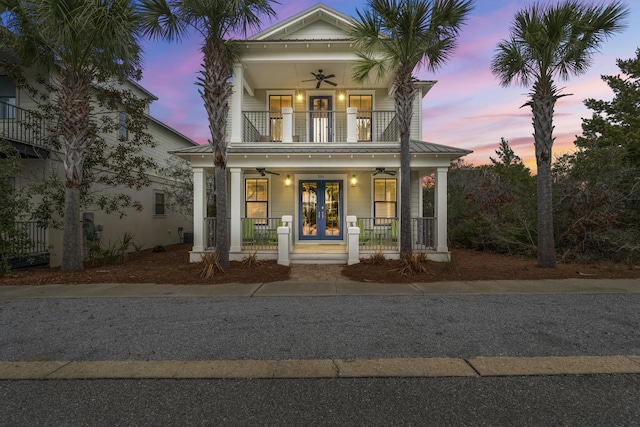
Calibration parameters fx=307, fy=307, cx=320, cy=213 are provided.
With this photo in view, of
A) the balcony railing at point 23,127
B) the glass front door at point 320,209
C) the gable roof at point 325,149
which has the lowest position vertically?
the glass front door at point 320,209

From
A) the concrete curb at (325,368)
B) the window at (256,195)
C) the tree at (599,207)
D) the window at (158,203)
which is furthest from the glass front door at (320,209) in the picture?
the concrete curb at (325,368)

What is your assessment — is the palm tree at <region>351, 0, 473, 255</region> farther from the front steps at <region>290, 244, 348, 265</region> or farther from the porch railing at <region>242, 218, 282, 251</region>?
the porch railing at <region>242, 218, 282, 251</region>

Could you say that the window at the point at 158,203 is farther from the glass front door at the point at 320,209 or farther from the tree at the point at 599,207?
the tree at the point at 599,207

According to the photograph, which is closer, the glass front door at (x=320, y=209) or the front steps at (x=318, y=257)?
the front steps at (x=318, y=257)

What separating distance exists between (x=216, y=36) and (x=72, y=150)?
16.8ft

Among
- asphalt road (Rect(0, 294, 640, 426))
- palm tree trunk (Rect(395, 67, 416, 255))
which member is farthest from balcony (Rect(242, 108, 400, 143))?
asphalt road (Rect(0, 294, 640, 426))

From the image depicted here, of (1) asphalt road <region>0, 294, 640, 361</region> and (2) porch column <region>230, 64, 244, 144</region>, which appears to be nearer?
(1) asphalt road <region>0, 294, 640, 361</region>

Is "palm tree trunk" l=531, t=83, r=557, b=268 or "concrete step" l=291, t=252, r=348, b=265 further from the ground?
"palm tree trunk" l=531, t=83, r=557, b=268

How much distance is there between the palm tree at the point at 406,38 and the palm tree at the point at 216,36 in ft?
9.48

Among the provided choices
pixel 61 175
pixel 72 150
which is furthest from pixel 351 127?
pixel 61 175

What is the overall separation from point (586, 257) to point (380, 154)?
6.99 meters

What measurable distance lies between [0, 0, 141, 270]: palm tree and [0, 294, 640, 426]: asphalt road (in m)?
3.64

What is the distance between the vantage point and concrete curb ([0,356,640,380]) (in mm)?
3074

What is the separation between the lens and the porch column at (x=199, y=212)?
9.84 m
